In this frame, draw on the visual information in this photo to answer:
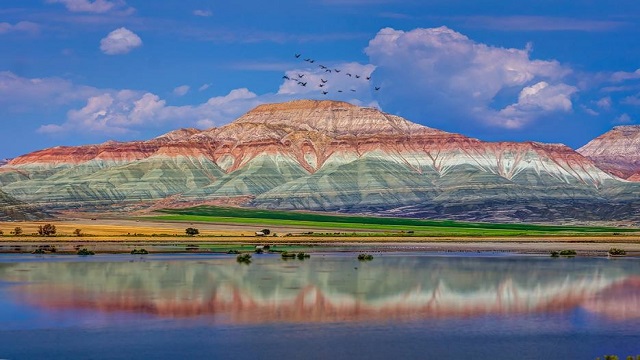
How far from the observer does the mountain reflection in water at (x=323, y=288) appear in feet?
166

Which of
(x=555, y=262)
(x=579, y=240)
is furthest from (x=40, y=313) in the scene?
(x=579, y=240)

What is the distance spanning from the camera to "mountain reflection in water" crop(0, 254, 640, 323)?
50.6m

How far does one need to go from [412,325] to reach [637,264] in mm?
44912

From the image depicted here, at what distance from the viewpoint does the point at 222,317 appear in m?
47.3

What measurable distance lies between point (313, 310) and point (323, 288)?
32.3ft

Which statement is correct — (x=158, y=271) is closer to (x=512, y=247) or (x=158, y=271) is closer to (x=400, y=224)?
(x=512, y=247)

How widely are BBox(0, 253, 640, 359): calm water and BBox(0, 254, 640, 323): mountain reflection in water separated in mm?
85

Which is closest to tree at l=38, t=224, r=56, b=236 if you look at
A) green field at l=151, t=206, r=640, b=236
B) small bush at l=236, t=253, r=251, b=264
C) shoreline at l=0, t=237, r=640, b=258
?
shoreline at l=0, t=237, r=640, b=258

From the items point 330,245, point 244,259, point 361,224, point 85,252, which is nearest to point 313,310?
point 244,259

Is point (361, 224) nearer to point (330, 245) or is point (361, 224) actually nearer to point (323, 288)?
point (330, 245)

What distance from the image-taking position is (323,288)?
2361 inches

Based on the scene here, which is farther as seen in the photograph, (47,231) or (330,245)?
(47,231)

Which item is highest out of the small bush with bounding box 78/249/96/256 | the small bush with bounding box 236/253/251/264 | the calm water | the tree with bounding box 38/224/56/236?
the tree with bounding box 38/224/56/236

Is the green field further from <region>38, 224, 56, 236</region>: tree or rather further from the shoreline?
<region>38, 224, 56, 236</region>: tree
